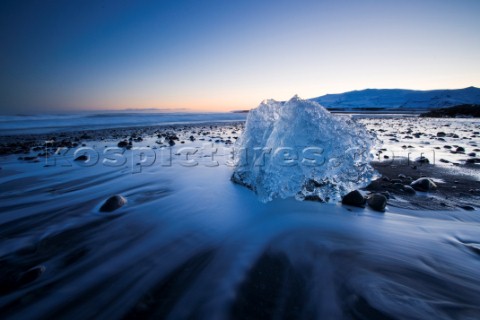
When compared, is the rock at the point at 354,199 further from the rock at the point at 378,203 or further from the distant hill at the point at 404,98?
the distant hill at the point at 404,98

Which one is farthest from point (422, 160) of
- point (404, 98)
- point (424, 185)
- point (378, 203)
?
point (404, 98)

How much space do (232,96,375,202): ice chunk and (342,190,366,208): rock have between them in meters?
0.08

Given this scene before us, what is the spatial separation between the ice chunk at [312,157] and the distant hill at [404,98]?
83.5 m

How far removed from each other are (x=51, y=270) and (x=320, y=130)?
112 inches

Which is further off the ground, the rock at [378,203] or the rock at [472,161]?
the rock at [472,161]

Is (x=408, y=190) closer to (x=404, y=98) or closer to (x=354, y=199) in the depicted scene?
(x=354, y=199)

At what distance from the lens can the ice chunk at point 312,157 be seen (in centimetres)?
274

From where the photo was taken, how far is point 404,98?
100 metres

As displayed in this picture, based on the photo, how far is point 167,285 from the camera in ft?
4.79

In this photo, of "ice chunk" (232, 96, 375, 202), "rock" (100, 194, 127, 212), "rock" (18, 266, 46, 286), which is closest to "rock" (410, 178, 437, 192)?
"ice chunk" (232, 96, 375, 202)

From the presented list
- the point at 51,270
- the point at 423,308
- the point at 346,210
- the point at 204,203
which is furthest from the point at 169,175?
the point at 423,308

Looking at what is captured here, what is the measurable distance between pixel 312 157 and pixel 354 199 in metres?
0.66

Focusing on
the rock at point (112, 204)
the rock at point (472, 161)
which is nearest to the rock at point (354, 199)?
the rock at point (112, 204)

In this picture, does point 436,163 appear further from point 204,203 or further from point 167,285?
point 167,285
